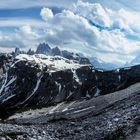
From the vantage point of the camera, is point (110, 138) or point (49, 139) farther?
point (49, 139)

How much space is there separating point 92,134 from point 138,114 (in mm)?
7955

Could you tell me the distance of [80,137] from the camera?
47.2 metres

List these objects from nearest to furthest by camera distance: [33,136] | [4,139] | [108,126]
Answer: [4,139], [33,136], [108,126]

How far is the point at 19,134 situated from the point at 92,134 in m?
9.25

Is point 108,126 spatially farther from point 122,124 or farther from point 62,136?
point 62,136

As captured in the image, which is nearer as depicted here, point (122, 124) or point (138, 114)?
point (122, 124)

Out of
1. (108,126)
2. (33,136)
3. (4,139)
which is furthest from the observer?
(108,126)

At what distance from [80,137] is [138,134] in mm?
8535

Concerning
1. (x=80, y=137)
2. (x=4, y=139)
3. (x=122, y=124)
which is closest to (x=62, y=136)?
(x=80, y=137)

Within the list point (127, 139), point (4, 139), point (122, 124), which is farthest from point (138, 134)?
point (4, 139)

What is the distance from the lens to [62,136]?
50812 mm

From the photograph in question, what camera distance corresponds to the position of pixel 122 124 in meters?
47.9

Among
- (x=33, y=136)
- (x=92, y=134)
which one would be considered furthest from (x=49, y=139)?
(x=92, y=134)

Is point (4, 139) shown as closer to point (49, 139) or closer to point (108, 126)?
point (49, 139)
